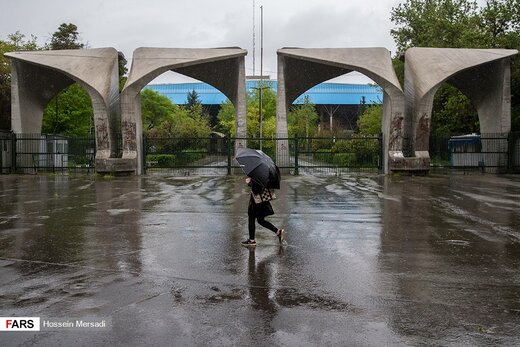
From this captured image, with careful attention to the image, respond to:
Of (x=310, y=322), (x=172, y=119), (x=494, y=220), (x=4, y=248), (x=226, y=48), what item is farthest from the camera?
(x=172, y=119)

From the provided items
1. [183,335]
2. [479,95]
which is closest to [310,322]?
[183,335]

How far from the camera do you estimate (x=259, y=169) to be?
8.30 metres

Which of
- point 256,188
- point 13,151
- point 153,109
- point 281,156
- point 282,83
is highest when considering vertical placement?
point 153,109

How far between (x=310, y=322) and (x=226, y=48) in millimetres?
23791

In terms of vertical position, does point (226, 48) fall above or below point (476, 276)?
above

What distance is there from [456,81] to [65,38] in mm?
30427

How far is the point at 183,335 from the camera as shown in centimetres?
461

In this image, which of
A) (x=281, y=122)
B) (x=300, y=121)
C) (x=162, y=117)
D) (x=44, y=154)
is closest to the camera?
(x=281, y=122)

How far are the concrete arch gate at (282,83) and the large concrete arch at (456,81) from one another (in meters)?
0.04

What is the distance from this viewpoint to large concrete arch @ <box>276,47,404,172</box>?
25.7 metres

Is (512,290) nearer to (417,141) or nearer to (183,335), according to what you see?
(183,335)

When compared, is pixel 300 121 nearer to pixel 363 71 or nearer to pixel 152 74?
pixel 363 71

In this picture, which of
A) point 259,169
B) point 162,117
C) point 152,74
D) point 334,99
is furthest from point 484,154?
point 334,99

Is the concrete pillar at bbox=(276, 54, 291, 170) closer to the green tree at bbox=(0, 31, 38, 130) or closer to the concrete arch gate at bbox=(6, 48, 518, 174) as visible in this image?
the concrete arch gate at bbox=(6, 48, 518, 174)
